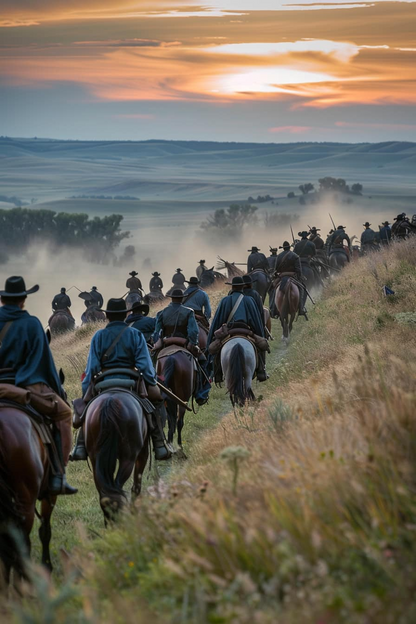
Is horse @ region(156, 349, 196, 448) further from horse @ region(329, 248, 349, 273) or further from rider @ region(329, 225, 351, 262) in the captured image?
rider @ region(329, 225, 351, 262)

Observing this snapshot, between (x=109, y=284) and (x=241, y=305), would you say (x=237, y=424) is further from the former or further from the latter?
(x=109, y=284)

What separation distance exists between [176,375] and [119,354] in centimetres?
410

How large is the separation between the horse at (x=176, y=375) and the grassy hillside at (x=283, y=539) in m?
5.74

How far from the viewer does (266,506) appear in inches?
207

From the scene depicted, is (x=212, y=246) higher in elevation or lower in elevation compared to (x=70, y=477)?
lower

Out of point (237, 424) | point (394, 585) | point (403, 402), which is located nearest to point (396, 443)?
point (403, 402)

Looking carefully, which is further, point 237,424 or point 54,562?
point 237,424

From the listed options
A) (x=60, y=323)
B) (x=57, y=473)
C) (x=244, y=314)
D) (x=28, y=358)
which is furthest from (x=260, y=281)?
(x=28, y=358)

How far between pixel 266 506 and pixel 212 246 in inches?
7155

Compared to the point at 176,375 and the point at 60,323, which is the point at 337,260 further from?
the point at 176,375

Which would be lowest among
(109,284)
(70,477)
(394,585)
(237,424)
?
(109,284)

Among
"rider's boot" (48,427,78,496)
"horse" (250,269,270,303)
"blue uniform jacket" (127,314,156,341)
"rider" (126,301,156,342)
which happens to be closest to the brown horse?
"rider's boot" (48,427,78,496)

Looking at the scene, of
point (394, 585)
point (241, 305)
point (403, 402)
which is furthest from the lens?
point (241, 305)

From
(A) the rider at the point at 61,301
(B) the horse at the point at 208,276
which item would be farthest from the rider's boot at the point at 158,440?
(A) the rider at the point at 61,301
